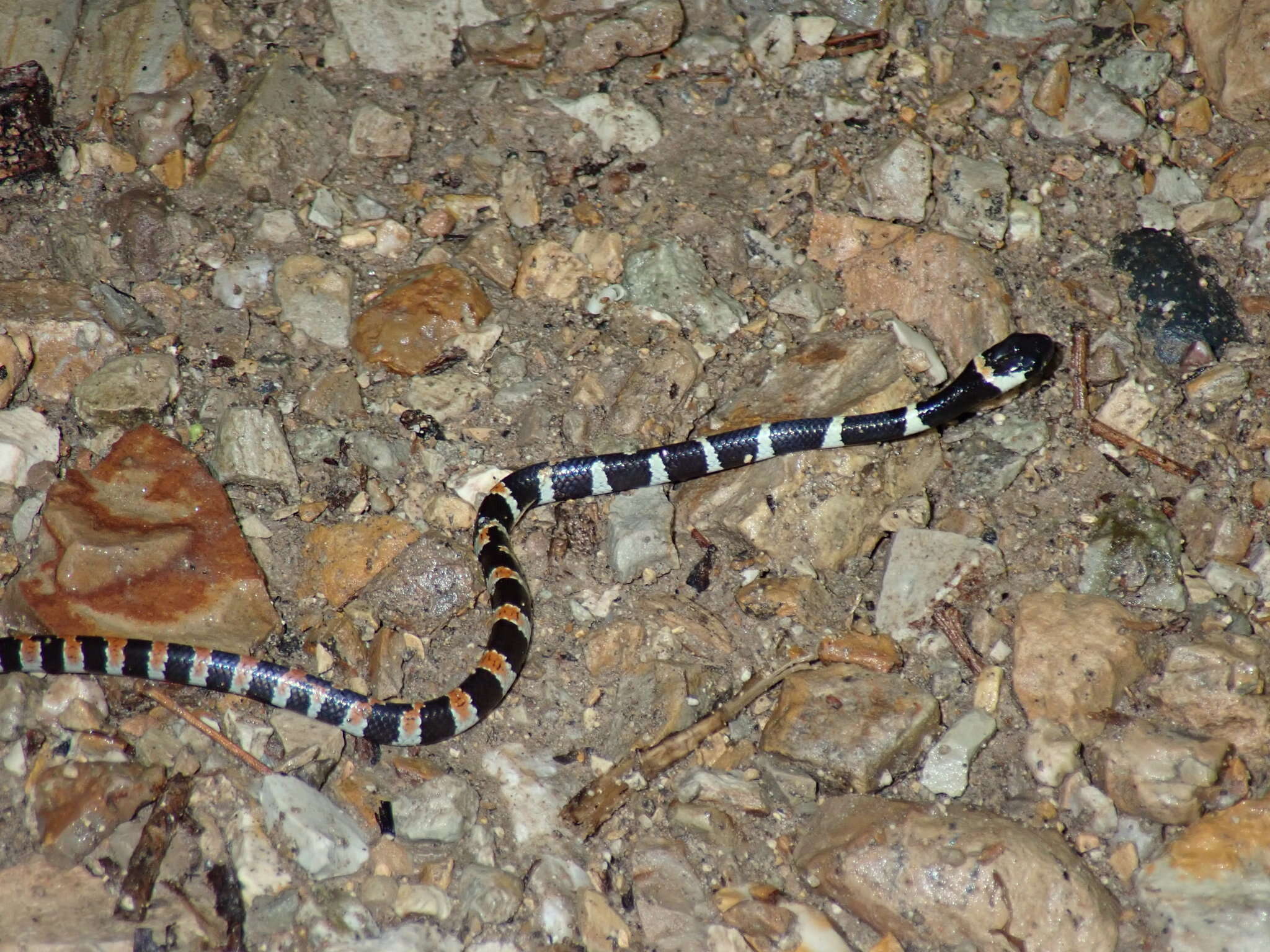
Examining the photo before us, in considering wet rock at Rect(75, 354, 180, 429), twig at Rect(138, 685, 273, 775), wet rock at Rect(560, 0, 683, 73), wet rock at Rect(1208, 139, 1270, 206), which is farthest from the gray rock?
wet rock at Rect(1208, 139, 1270, 206)

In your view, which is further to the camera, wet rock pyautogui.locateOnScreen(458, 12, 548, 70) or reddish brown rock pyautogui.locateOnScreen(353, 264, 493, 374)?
wet rock pyautogui.locateOnScreen(458, 12, 548, 70)

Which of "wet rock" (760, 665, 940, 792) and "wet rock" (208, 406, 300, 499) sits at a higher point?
"wet rock" (208, 406, 300, 499)

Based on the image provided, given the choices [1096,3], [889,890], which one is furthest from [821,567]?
[1096,3]

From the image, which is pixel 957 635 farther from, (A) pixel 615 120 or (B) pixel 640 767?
(A) pixel 615 120

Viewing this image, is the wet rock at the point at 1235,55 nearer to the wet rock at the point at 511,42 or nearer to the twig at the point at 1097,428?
the twig at the point at 1097,428

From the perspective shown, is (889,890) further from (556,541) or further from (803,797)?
(556,541)

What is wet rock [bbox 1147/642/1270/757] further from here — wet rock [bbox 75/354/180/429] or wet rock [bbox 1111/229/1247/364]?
wet rock [bbox 75/354/180/429]
